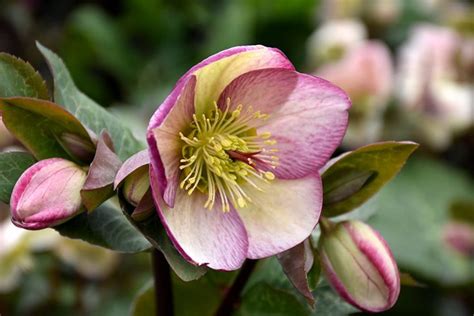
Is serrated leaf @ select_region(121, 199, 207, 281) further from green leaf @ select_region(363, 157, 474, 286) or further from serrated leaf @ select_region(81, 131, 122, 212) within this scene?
green leaf @ select_region(363, 157, 474, 286)

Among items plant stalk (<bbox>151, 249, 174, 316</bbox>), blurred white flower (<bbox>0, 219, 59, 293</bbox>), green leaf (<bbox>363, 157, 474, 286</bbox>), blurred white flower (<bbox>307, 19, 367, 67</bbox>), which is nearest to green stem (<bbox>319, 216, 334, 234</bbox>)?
plant stalk (<bbox>151, 249, 174, 316</bbox>)

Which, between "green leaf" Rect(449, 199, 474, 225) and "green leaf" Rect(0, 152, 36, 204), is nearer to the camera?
"green leaf" Rect(0, 152, 36, 204)

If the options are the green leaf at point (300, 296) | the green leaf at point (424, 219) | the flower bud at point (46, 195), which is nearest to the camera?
the flower bud at point (46, 195)

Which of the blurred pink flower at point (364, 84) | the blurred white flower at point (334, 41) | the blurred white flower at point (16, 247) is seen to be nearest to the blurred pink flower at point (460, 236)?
the blurred pink flower at point (364, 84)

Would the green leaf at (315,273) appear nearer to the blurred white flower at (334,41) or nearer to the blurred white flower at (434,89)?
the blurred white flower at (434,89)

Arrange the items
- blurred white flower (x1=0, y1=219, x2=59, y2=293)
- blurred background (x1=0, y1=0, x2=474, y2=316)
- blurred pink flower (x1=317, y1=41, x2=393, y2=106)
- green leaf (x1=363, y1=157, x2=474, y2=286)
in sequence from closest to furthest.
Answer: blurred white flower (x1=0, y1=219, x2=59, y2=293) < blurred background (x1=0, y1=0, x2=474, y2=316) < green leaf (x1=363, y1=157, x2=474, y2=286) < blurred pink flower (x1=317, y1=41, x2=393, y2=106)

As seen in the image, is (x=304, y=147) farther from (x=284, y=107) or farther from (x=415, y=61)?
(x=415, y=61)
